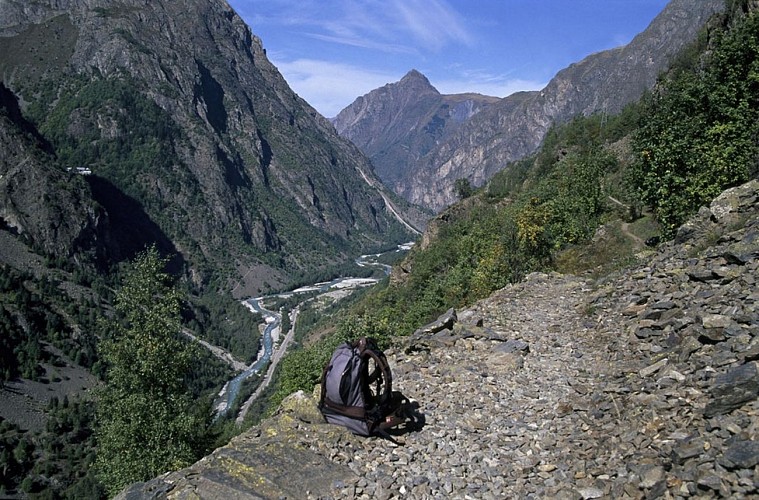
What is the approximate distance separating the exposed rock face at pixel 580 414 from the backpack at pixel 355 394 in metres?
0.34

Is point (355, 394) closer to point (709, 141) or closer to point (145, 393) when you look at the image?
point (145, 393)

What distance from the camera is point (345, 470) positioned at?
34.7ft

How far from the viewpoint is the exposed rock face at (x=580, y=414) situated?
870cm

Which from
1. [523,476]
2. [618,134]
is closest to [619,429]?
[523,476]

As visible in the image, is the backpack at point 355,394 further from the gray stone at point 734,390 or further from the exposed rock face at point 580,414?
the gray stone at point 734,390

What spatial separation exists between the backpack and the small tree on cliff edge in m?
14.1

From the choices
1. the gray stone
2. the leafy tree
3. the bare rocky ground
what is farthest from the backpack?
the bare rocky ground

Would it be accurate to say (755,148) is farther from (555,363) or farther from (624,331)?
(555,363)

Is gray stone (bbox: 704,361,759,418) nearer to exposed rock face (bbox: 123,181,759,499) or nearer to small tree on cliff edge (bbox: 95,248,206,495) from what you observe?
exposed rock face (bbox: 123,181,759,499)

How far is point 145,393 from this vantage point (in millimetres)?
24203

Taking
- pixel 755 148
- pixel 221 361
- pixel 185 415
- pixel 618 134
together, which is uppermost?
pixel 618 134

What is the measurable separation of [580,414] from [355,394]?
5.69 metres

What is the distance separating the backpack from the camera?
1173 cm

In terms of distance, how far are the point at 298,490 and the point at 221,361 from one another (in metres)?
189
